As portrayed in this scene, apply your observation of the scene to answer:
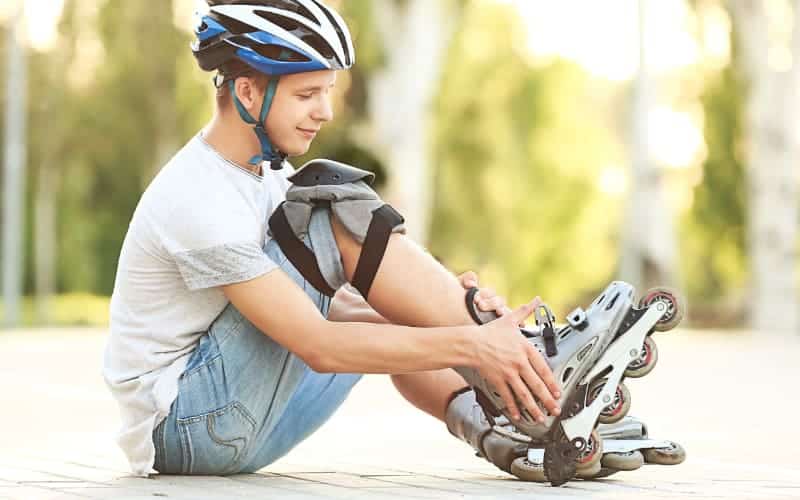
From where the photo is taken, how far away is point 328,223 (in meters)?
4.34

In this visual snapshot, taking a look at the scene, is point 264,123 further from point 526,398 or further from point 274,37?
point 526,398

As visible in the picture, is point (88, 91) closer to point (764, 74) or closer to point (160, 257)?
point (764, 74)

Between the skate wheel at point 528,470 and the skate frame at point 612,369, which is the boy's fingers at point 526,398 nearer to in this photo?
the skate frame at point 612,369

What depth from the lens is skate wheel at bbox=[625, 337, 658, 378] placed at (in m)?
4.45

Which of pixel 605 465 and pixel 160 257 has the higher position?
pixel 160 257

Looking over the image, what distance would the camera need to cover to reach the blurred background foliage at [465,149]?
3488 cm

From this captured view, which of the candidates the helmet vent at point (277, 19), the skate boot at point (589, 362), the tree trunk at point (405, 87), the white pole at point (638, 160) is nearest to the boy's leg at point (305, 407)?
the skate boot at point (589, 362)

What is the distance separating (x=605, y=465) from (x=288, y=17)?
1517 mm

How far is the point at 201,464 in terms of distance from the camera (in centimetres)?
476

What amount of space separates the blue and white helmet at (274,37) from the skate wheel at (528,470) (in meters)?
1.20

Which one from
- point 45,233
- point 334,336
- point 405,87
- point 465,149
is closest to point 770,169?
point 405,87

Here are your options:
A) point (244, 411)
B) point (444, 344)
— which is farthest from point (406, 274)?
point (244, 411)

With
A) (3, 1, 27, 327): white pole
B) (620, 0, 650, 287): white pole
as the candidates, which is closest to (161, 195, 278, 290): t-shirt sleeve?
(620, 0, 650, 287): white pole

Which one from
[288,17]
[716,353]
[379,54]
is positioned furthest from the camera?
[379,54]
